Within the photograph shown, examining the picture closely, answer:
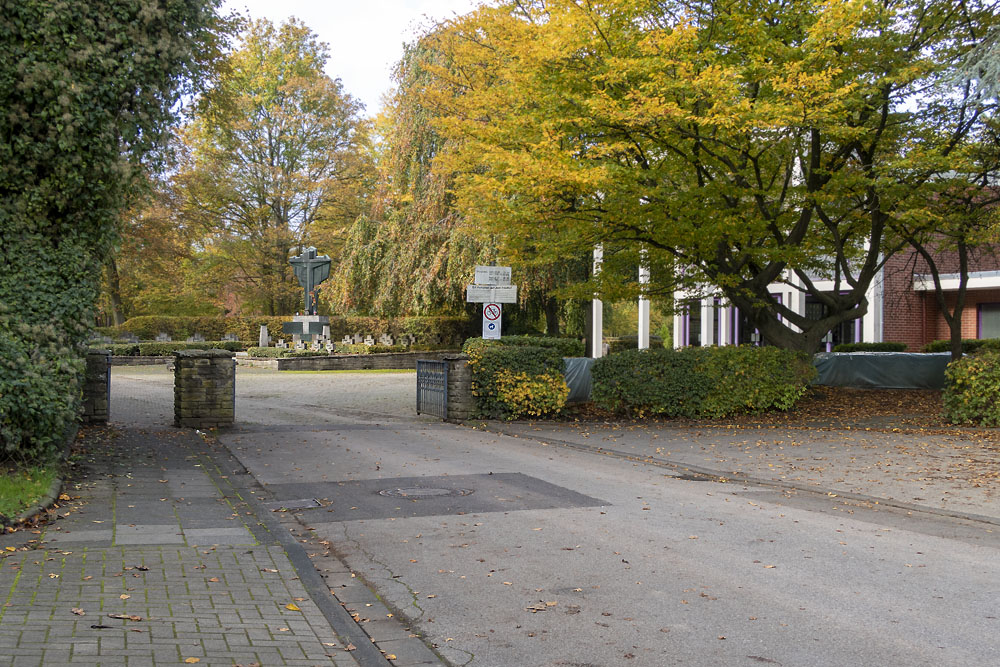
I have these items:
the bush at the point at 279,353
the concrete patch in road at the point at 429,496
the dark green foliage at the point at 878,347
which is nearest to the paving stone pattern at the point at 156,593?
the concrete patch in road at the point at 429,496

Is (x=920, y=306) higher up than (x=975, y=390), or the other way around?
(x=920, y=306)

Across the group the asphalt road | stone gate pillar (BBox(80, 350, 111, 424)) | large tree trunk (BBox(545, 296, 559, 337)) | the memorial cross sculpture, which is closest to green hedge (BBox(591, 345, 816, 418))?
the asphalt road

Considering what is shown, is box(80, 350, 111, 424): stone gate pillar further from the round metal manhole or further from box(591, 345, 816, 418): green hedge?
box(591, 345, 816, 418): green hedge

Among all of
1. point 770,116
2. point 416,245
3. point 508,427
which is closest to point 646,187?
point 770,116

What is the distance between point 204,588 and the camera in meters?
5.48

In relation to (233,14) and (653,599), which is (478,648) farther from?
(233,14)

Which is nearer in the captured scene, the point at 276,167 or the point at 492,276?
the point at 492,276

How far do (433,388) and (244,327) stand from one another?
1186 inches

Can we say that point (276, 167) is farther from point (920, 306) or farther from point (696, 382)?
point (696, 382)

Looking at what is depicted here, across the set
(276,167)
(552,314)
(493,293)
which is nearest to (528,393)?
(493,293)

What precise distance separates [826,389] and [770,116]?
8014 mm

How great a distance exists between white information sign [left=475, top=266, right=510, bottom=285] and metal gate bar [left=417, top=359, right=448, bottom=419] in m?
1.79

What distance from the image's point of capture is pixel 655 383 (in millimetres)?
16703

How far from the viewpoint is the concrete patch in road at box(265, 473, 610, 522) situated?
333 inches
